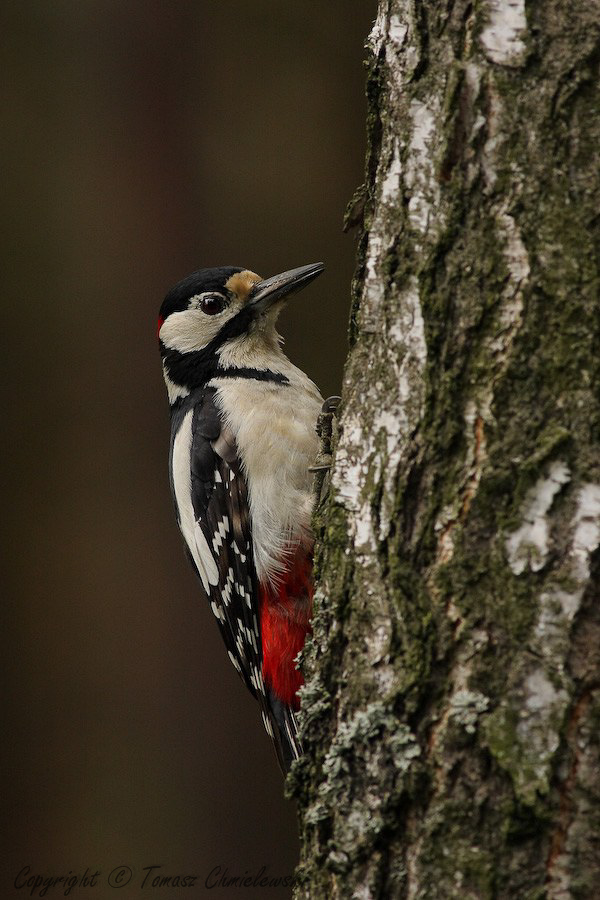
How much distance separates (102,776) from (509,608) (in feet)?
10.4

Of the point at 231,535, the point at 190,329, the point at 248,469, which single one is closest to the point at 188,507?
the point at 231,535

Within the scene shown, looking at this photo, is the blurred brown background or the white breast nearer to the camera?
the white breast

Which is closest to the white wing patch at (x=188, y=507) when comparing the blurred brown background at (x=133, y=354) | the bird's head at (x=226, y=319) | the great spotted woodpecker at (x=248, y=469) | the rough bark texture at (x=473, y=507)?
the great spotted woodpecker at (x=248, y=469)

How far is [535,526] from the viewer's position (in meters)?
1.52

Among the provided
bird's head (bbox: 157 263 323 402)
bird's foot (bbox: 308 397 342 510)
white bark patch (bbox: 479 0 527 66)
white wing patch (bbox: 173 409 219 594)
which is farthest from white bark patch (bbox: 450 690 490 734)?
bird's head (bbox: 157 263 323 402)

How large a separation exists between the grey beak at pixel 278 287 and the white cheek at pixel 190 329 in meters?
0.13

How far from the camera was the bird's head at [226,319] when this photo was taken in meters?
3.31

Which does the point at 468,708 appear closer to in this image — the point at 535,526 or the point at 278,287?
the point at 535,526

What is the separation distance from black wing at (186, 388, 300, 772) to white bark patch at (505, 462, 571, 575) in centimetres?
166

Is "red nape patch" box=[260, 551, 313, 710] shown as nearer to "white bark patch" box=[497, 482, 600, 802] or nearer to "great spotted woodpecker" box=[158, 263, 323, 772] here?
"great spotted woodpecker" box=[158, 263, 323, 772]

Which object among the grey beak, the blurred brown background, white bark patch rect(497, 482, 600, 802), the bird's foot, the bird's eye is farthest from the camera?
the blurred brown background

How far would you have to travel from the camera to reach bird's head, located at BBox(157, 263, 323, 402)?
331 cm

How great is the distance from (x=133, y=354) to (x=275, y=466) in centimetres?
173

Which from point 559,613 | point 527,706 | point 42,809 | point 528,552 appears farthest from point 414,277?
point 42,809
